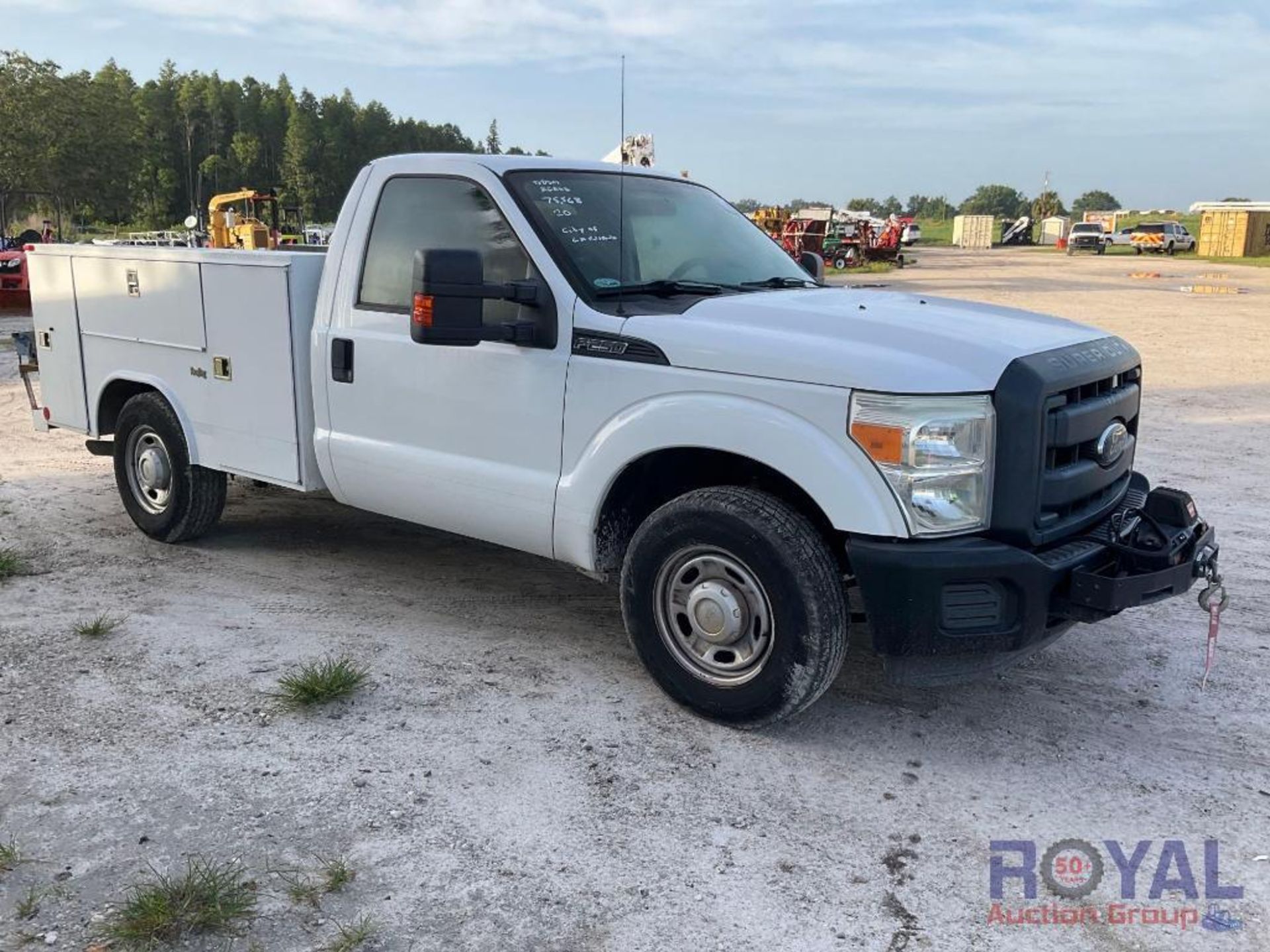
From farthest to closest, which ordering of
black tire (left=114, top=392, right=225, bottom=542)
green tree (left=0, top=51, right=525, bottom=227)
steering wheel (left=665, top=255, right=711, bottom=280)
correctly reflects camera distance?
green tree (left=0, top=51, right=525, bottom=227)
black tire (left=114, top=392, right=225, bottom=542)
steering wheel (left=665, top=255, right=711, bottom=280)

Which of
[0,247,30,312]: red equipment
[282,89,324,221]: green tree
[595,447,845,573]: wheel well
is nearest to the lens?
[595,447,845,573]: wheel well

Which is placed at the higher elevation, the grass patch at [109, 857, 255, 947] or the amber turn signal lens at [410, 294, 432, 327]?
the amber turn signal lens at [410, 294, 432, 327]

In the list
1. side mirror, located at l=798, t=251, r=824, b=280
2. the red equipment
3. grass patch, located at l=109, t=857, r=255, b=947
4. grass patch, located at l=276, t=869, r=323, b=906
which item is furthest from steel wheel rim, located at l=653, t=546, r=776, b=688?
the red equipment

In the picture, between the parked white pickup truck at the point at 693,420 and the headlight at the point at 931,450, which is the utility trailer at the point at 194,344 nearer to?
the parked white pickup truck at the point at 693,420

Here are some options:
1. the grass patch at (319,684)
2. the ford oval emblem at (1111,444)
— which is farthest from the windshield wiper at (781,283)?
the grass patch at (319,684)

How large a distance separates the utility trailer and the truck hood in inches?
76.9

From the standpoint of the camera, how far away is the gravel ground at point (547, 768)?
116 inches

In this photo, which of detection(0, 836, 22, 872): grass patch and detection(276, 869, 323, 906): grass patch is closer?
detection(276, 869, 323, 906): grass patch

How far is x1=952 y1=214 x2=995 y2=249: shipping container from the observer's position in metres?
80.8

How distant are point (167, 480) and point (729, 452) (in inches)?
146

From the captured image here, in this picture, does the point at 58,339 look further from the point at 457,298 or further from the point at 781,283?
the point at 781,283

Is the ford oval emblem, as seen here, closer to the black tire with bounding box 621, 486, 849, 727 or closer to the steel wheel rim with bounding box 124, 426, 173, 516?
the black tire with bounding box 621, 486, 849, 727

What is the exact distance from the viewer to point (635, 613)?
408 centimetres

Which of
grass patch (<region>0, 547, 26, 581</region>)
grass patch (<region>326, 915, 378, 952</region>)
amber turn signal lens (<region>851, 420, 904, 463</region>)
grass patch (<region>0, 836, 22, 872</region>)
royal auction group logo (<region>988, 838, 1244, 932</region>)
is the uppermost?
amber turn signal lens (<region>851, 420, 904, 463</region>)
